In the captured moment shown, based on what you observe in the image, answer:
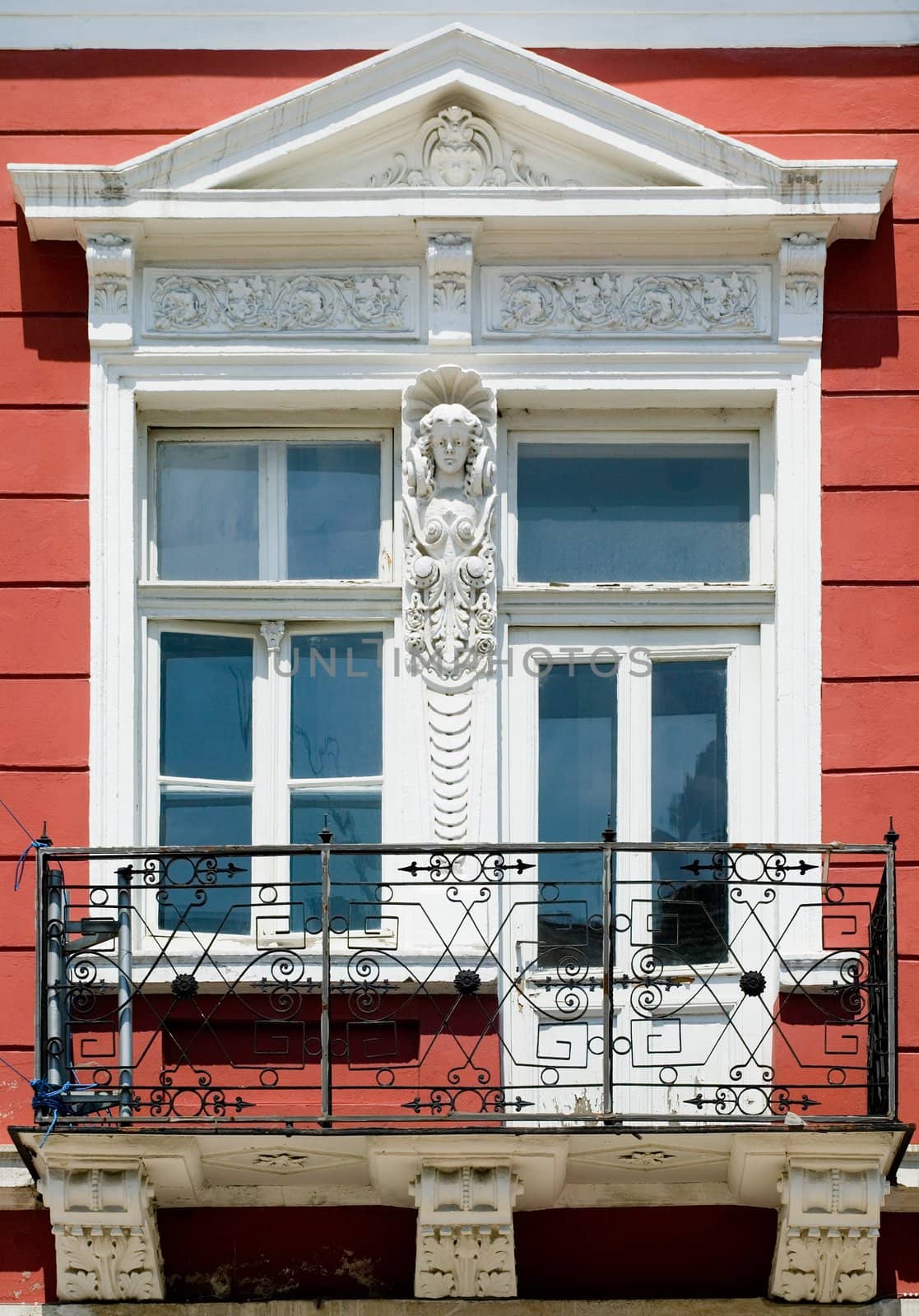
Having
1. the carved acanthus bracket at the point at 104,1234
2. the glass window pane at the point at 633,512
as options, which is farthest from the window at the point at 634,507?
the carved acanthus bracket at the point at 104,1234

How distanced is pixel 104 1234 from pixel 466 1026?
156 centimetres

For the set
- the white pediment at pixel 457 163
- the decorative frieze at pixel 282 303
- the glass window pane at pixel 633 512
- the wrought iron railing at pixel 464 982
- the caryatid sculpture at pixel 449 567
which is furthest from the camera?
the glass window pane at pixel 633 512

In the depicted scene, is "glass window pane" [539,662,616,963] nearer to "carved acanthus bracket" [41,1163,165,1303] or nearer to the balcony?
the balcony

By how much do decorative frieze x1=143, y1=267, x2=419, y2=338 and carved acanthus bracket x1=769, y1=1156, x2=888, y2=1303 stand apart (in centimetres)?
367

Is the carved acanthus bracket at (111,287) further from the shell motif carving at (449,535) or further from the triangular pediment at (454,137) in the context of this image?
the shell motif carving at (449,535)

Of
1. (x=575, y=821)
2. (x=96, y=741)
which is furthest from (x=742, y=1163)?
(x=96, y=741)

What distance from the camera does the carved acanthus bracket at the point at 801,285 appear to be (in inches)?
372

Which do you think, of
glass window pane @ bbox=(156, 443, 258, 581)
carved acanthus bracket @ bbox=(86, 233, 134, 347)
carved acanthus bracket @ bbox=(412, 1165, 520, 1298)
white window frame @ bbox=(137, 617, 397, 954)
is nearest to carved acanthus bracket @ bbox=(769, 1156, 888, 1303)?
carved acanthus bracket @ bbox=(412, 1165, 520, 1298)

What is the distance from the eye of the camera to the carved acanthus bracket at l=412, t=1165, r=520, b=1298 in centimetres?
857

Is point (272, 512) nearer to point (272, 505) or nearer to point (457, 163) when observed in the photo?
point (272, 505)

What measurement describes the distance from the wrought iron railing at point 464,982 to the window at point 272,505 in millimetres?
1202

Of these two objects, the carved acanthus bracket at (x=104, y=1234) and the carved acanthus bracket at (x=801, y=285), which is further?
the carved acanthus bracket at (x=801, y=285)

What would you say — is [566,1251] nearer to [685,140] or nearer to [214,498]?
[214,498]

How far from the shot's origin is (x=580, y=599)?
9.48m
